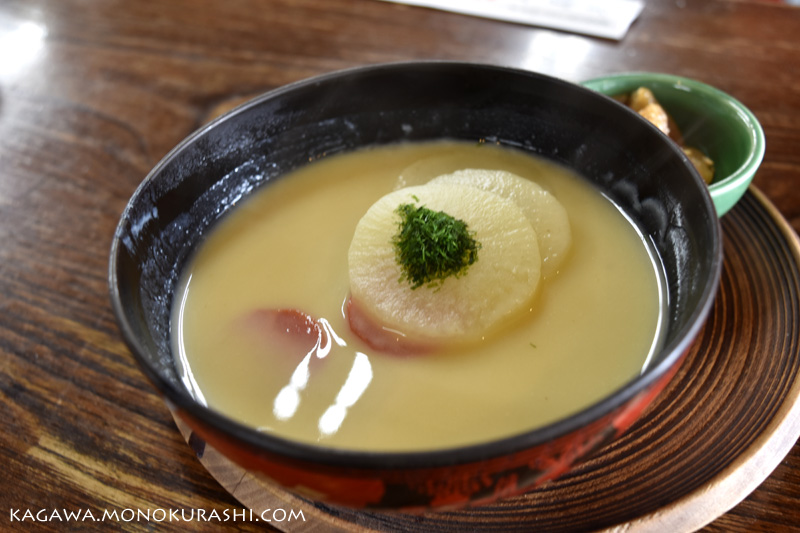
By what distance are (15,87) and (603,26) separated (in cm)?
172

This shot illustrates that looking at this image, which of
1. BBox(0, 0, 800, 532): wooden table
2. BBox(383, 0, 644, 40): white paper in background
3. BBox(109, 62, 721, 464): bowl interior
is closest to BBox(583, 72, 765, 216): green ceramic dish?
BBox(0, 0, 800, 532): wooden table

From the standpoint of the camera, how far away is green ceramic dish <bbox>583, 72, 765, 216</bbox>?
128 centimetres

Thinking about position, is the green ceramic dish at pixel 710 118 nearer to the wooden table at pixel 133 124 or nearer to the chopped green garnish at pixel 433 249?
the wooden table at pixel 133 124

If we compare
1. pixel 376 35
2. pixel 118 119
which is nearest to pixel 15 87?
pixel 118 119

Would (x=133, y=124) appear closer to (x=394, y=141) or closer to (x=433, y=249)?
(x=394, y=141)

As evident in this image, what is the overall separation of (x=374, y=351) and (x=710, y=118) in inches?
37.0

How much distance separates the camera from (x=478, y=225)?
1.02 m

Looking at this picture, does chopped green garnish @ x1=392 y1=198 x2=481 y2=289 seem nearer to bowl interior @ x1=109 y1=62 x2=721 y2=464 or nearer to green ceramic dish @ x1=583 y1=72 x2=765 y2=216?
bowl interior @ x1=109 y1=62 x2=721 y2=464

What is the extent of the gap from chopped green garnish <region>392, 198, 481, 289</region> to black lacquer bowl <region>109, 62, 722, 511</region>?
0.31 metres

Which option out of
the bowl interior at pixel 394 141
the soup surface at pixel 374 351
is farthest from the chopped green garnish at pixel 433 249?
the bowl interior at pixel 394 141

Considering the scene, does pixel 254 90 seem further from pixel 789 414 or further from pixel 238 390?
pixel 789 414

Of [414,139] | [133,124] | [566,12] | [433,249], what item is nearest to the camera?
[433,249]

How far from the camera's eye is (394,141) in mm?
1371

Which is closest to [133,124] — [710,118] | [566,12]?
[566,12]
